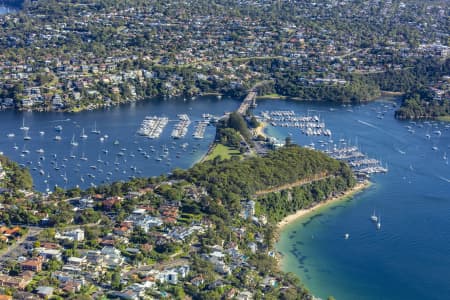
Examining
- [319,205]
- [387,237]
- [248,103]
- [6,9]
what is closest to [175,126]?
[248,103]

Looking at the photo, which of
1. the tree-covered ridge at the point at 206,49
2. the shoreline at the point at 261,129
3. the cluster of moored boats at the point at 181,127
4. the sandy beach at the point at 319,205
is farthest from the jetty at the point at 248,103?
the sandy beach at the point at 319,205

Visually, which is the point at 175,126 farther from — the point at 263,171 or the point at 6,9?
the point at 6,9

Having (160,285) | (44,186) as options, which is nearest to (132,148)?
(44,186)

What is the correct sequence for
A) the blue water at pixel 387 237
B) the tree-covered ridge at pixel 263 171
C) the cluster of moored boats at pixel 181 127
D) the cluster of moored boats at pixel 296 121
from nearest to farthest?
1. the blue water at pixel 387 237
2. the tree-covered ridge at pixel 263 171
3. the cluster of moored boats at pixel 181 127
4. the cluster of moored boats at pixel 296 121

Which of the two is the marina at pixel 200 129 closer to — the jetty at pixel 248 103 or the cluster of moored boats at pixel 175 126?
the cluster of moored boats at pixel 175 126

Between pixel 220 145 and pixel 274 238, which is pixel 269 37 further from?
pixel 274 238

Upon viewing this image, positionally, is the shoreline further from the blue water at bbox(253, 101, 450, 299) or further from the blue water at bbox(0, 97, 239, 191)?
the blue water at bbox(0, 97, 239, 191)

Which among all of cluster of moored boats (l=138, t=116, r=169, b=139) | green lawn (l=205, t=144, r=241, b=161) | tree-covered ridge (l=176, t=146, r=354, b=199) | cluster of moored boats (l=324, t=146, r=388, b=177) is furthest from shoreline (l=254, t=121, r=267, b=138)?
tree-covered ridge (l=176, t=146, r=354, b=199)
